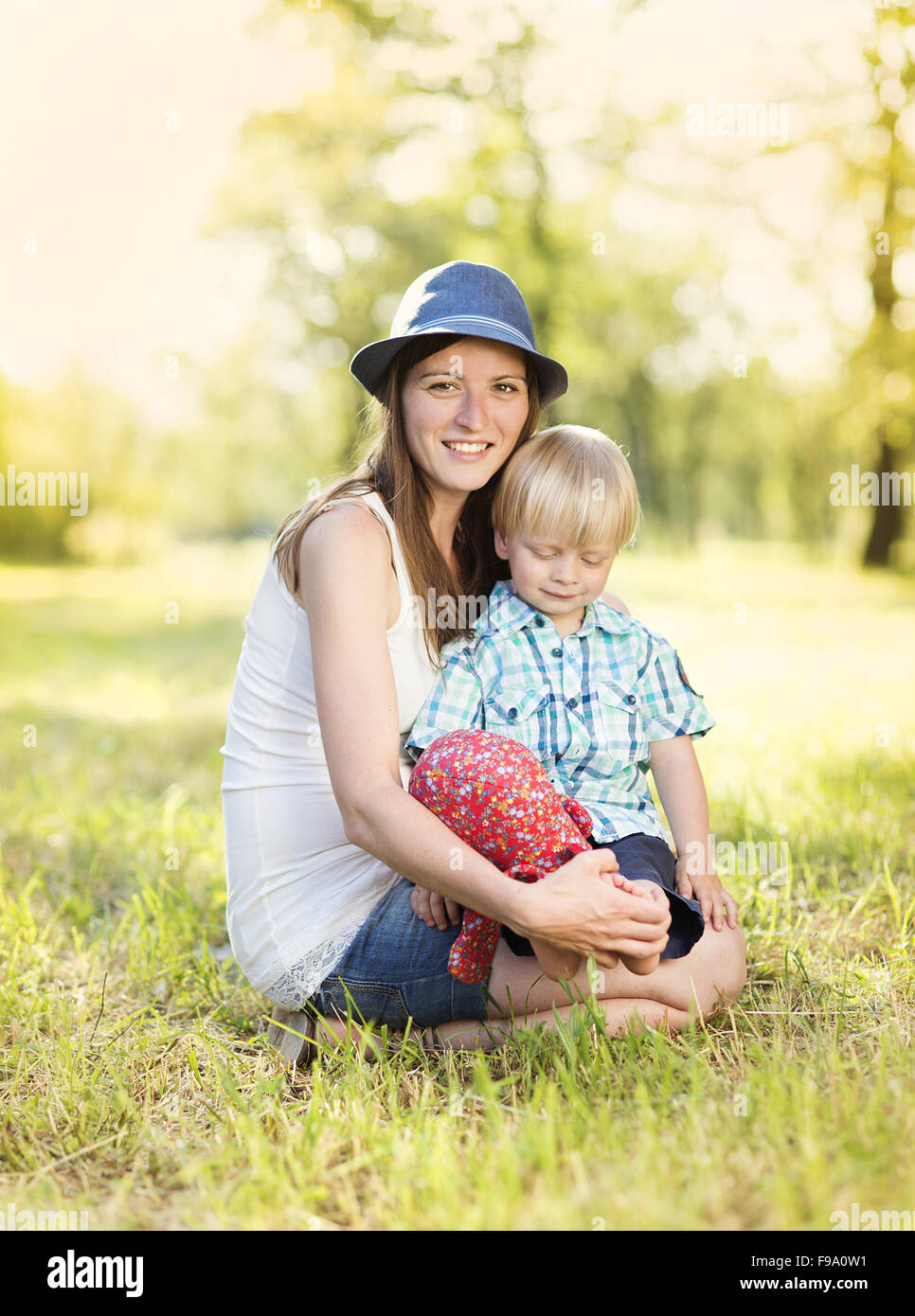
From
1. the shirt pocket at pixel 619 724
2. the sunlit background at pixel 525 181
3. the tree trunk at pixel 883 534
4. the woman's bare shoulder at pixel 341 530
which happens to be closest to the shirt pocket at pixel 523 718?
the shirt pocket at pixel 619 724

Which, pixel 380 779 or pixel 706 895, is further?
pixel 706 895

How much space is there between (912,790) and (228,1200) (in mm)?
3146

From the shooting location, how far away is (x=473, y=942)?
245 centimetres

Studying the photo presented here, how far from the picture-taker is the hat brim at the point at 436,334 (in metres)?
2.68

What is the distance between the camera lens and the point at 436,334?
9.04 feet

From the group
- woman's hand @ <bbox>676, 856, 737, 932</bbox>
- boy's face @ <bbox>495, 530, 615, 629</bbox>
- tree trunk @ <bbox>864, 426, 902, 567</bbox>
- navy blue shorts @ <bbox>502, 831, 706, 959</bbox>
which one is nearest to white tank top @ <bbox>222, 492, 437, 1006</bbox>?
boy's face @ <bbox>495, 530, 615, 629</bbox>

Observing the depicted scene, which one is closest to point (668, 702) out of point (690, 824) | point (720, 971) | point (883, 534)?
point (690, 824)

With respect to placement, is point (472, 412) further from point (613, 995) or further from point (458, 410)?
point (613, 995)

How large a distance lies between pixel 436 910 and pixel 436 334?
1397 millimetres

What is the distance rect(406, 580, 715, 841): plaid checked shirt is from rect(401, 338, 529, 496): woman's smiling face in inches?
14.7

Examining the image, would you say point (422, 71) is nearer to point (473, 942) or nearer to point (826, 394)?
point (826, 394)

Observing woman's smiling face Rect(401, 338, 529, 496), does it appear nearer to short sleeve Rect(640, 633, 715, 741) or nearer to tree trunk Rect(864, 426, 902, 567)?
short sleeve Rect(640, 633, 715, 741)

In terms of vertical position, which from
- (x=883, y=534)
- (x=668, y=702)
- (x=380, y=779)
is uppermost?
(x=883, y=534)

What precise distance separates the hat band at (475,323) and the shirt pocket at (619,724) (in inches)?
35.2
